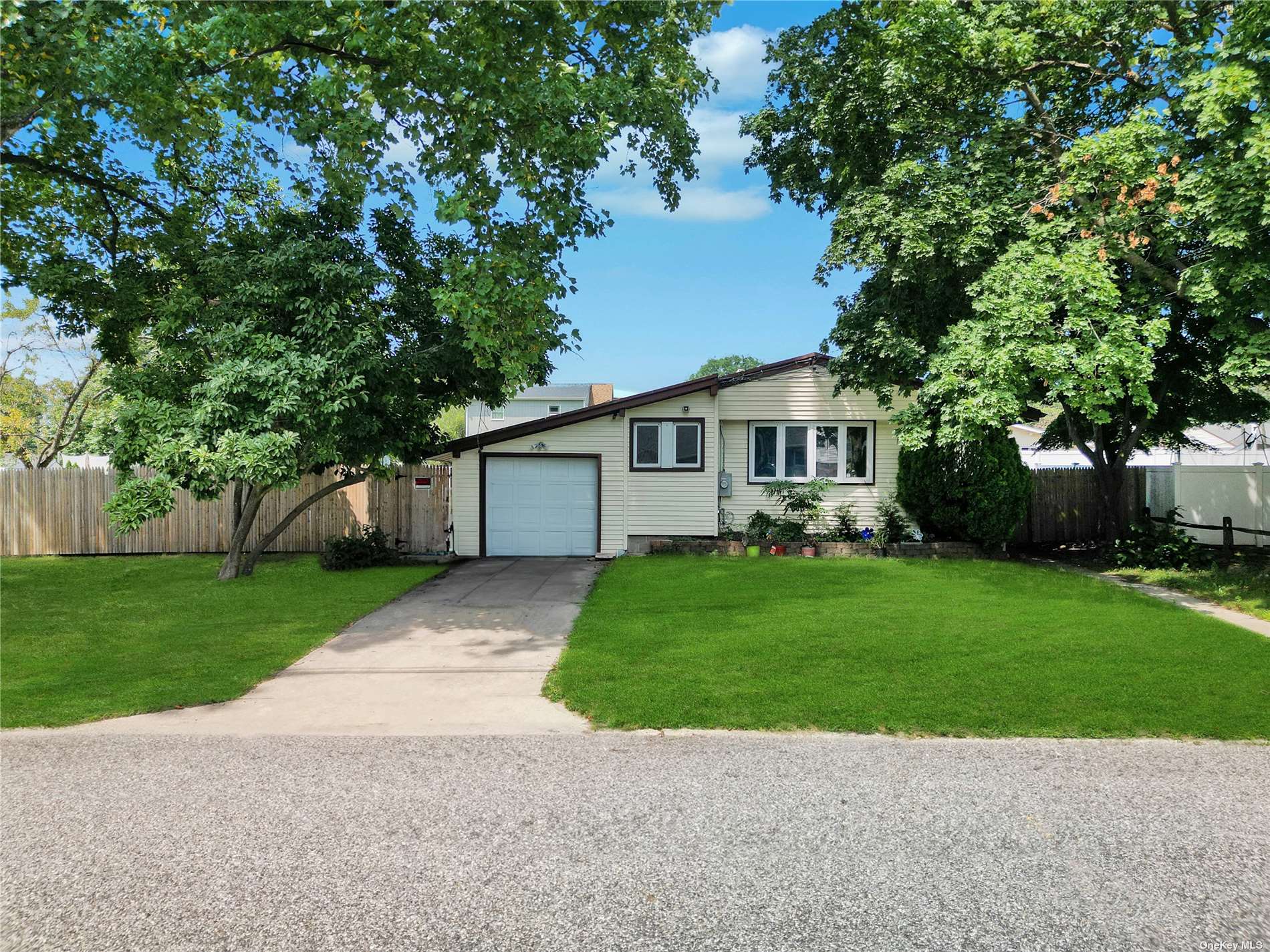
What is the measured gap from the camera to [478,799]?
4105 millimetres

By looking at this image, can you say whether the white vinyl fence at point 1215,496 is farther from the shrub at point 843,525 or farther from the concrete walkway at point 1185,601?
the shrub at point 843,525

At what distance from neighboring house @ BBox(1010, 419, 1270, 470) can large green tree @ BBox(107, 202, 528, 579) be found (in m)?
12.3

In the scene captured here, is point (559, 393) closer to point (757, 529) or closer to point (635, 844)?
point (757, 529)

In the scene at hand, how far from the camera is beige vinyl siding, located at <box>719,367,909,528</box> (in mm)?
15961

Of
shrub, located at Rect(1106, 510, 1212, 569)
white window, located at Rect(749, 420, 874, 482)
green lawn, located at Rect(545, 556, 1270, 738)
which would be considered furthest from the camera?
white window, located at Rect(749, 420, 874, 482)

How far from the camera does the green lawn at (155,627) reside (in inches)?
240

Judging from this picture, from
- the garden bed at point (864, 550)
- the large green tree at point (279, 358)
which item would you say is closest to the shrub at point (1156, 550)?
the garden bed at point (864, 550)

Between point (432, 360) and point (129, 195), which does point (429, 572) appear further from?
point (129, 195)

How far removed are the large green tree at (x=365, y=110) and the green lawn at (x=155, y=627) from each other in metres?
3.91

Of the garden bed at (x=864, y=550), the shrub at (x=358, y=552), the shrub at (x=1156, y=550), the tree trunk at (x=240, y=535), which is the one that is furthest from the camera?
the garden bed at (x=864, y=550)

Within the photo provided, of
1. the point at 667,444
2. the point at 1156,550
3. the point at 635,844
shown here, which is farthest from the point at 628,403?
the point at 635,844

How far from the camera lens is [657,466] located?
15.8 m

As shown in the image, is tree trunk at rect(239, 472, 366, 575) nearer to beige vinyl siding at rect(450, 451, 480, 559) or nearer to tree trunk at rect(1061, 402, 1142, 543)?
beige vinyl siding at rect(450, 451, 480, 559)

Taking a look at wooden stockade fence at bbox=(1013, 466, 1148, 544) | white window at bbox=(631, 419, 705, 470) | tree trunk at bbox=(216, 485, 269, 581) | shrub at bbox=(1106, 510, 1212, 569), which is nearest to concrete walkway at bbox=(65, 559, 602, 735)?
tree trunk at bbox=(216, 485, 269, 581)
